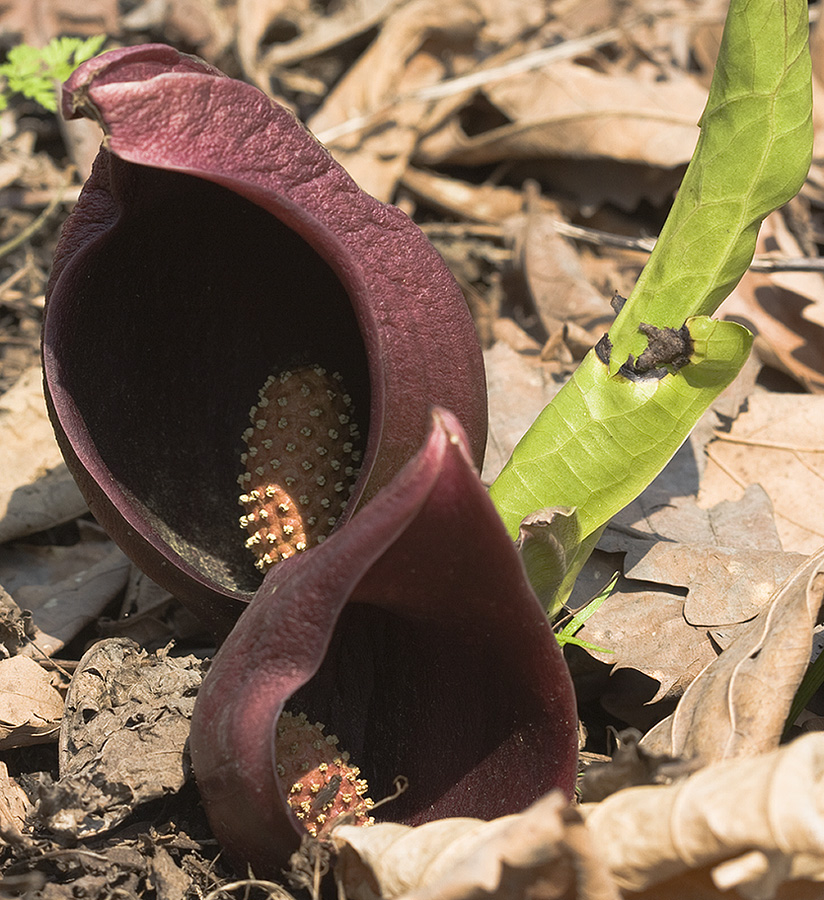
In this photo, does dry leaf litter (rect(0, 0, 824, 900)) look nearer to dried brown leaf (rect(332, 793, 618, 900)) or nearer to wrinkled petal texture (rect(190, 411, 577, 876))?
dried brown leaf (rect(332, 793, 618, 900))

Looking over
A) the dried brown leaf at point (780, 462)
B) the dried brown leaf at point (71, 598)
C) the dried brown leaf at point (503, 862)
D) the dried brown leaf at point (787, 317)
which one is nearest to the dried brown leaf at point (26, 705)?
the dried brown leaf at point (71, 598)

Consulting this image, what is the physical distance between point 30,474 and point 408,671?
4.22ft

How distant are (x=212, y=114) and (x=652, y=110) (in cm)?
242

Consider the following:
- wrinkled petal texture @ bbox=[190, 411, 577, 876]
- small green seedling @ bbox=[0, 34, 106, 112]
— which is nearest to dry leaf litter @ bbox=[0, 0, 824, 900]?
wrinkled petal texture @ bbox=[190, 411, 577, 876]

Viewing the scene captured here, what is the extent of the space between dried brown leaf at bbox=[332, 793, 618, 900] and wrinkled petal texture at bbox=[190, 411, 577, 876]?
17 cm

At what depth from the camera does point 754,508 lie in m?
2.19

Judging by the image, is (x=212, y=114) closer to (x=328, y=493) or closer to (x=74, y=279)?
(x=74, y=279)

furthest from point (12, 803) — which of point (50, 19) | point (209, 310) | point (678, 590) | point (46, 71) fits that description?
point (50, 19)

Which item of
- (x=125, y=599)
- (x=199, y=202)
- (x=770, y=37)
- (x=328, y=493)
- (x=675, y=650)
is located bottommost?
(x=125, y=599)

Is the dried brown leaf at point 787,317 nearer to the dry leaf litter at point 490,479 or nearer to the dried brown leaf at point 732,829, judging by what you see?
the dry leaf litter at point 490,479

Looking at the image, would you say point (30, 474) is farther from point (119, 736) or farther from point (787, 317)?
point (787, 317)

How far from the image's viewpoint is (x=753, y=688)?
1.44m

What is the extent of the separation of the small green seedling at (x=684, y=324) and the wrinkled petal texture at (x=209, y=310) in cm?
15

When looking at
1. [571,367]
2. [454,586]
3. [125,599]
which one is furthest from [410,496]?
[571,367]
